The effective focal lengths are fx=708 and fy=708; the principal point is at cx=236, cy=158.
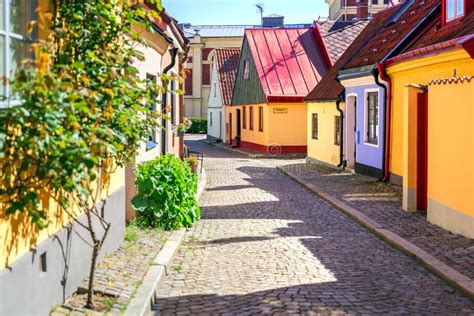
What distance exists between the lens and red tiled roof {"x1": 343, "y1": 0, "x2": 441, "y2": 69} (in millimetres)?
17500

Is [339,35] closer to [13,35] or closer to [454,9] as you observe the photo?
[454,9]

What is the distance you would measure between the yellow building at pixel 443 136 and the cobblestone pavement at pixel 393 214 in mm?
284

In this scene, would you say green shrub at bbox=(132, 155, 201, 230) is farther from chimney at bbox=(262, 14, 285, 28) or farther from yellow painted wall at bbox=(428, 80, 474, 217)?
chimney at bbox=(262, 14, 285, 28)

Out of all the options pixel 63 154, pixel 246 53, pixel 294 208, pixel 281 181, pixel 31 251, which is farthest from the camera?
pixel 246 53

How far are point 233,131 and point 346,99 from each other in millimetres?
20494

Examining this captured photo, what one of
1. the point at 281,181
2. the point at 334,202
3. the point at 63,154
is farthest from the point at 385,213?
the point at 63,154

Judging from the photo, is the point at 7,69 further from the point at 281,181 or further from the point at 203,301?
the point at 281,181

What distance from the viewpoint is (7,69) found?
4.80 meters

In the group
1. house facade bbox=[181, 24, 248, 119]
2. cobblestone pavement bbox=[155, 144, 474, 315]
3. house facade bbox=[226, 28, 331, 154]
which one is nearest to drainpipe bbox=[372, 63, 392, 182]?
cobblestone pavement bbox=[155, 144, 474, 315]

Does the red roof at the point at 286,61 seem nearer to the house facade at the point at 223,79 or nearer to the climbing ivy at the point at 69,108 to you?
the house facade at the point at 223,79

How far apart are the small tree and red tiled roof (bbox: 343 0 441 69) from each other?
1213 cm

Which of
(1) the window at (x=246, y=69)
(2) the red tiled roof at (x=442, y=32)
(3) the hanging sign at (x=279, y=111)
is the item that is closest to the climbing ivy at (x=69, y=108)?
(2) the red tiled roof at (x=442, y=32)

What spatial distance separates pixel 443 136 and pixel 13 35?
711cm

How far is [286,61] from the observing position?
33812 mm
